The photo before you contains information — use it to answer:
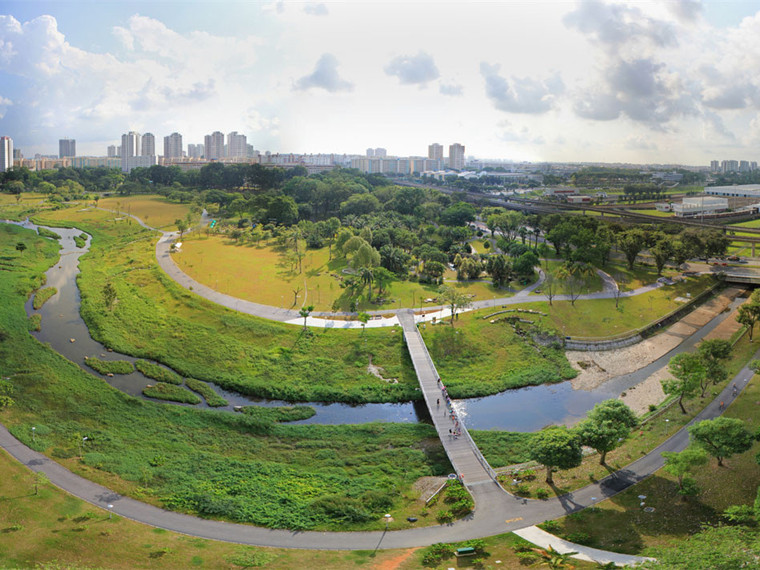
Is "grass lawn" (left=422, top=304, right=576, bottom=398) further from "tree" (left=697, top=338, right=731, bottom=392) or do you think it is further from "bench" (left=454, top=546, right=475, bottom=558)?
"bench" (left=454, top=546, right=475, bottom=558)

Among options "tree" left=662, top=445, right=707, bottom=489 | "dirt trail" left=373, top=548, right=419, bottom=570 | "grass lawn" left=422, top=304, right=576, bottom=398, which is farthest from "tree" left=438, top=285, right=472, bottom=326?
"dirt trail" left=373, top=548, right=419, bottom=570

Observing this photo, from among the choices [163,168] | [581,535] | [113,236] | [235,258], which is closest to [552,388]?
[581,535]

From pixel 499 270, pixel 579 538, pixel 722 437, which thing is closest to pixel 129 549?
pixel 579 538

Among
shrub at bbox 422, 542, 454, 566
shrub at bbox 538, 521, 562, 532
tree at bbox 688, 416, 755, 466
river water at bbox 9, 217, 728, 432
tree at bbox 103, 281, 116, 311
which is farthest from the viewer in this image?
tree at bbox 103, 281, 116, 311

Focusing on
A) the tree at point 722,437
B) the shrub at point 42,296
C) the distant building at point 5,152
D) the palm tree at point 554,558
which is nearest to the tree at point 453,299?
the tree at point 722,437

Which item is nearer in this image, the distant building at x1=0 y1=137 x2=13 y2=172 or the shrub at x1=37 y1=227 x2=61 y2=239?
the shrub at x1=37 y1=227 x2=61 y2=239

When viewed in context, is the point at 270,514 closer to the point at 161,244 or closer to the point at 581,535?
the point at 581,535

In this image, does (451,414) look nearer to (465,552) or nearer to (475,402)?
(475,402)
